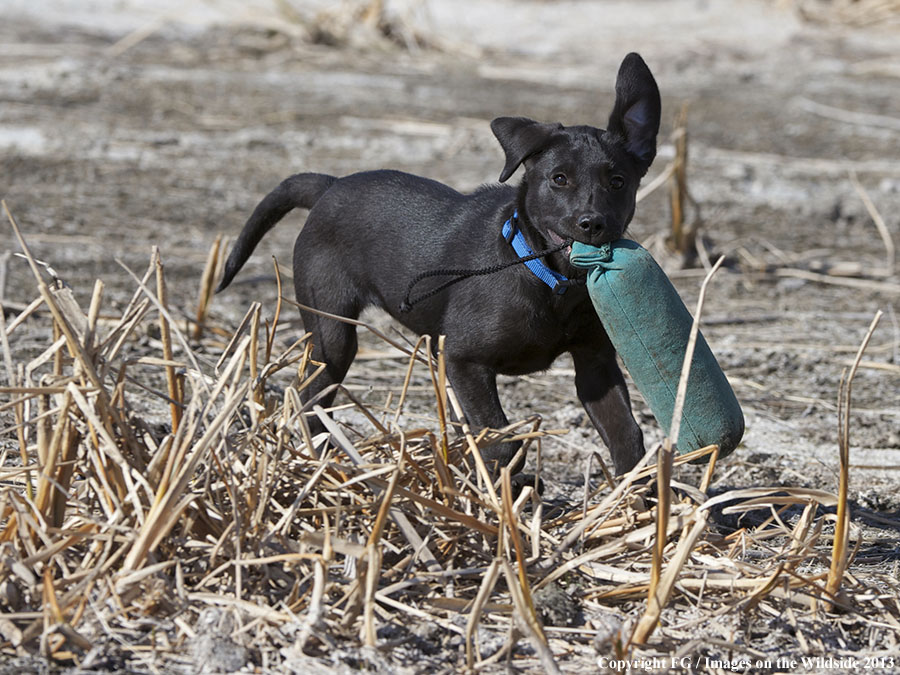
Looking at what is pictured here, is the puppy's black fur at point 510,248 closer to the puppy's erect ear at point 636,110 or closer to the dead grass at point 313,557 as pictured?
the puppy's erect ear at point 636,110

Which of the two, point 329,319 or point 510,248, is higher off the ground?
point 510,248

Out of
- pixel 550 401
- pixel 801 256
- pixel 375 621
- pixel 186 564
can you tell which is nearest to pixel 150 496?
pixel 186 564

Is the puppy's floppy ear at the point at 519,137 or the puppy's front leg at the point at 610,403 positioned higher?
the puppy's floppy ear at the point at 519,137

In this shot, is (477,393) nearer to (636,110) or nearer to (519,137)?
(519,137)

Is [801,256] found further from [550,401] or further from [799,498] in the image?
[799,498]

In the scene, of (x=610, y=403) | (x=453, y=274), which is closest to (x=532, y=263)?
(x=453, y=274)

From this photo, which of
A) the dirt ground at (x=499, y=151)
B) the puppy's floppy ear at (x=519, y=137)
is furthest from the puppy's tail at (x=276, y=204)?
the puppy's floppy ear at (x=519, y=137)

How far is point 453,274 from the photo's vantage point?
3.73 m

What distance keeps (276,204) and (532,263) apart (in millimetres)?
1208

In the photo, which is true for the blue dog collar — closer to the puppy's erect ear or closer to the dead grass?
the puppy's erect ear

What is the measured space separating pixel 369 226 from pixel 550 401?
3.85 feet

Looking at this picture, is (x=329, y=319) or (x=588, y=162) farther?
(x=329, y=319)

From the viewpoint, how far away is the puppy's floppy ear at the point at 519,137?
3576 millimetres

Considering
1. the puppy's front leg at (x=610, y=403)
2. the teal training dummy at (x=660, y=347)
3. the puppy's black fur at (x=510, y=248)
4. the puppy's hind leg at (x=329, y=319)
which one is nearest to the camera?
the teal training dummy at (x=660, y=347)
